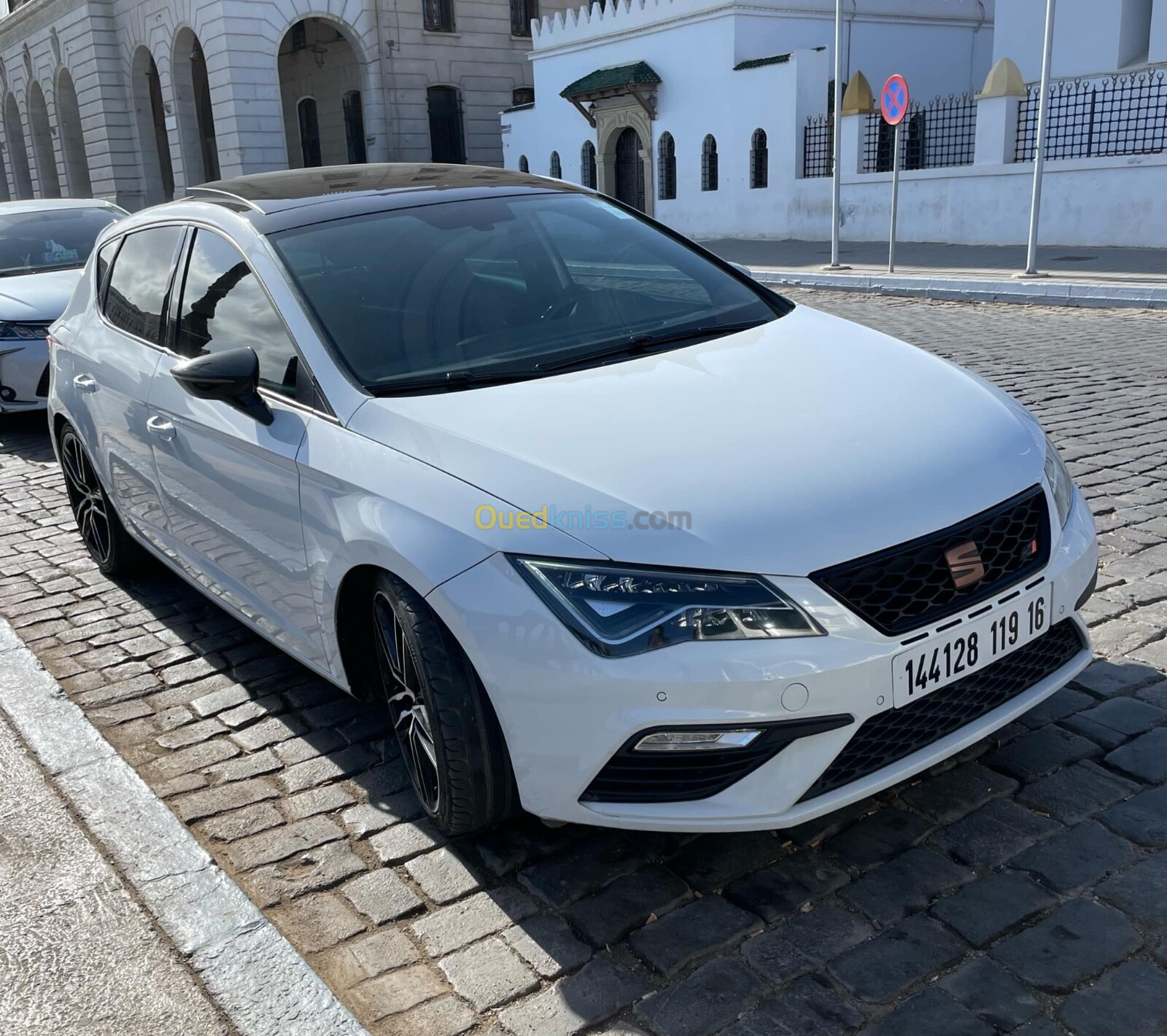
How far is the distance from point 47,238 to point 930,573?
942 centimetres

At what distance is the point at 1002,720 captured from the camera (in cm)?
268

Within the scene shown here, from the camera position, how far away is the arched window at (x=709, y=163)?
27.2 metres

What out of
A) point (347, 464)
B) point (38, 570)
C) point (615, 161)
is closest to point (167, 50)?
point (615, 161)

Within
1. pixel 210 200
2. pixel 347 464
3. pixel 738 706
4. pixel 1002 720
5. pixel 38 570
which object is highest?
pixel 210 200

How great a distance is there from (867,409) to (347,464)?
1309 mm

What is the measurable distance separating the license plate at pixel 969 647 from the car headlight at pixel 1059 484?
0.27m

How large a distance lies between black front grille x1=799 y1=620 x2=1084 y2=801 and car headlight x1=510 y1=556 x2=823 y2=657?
32 cm

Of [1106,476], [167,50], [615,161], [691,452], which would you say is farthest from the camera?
[167,50]

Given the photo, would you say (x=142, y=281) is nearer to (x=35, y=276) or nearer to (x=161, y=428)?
(x=161, y=428)

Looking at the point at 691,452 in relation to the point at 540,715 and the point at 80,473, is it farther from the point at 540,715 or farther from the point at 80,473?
the point at 80,473

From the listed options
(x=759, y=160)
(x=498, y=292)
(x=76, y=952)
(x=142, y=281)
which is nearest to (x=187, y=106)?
(x=759, y=160)

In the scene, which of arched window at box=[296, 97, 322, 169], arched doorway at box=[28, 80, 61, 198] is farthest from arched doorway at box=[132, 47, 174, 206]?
arched doorway at box=[28, 80, 61, 198]

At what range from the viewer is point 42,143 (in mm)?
49781

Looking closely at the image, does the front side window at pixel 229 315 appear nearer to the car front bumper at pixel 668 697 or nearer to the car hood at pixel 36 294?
the car front bumper at pixel 668 697
